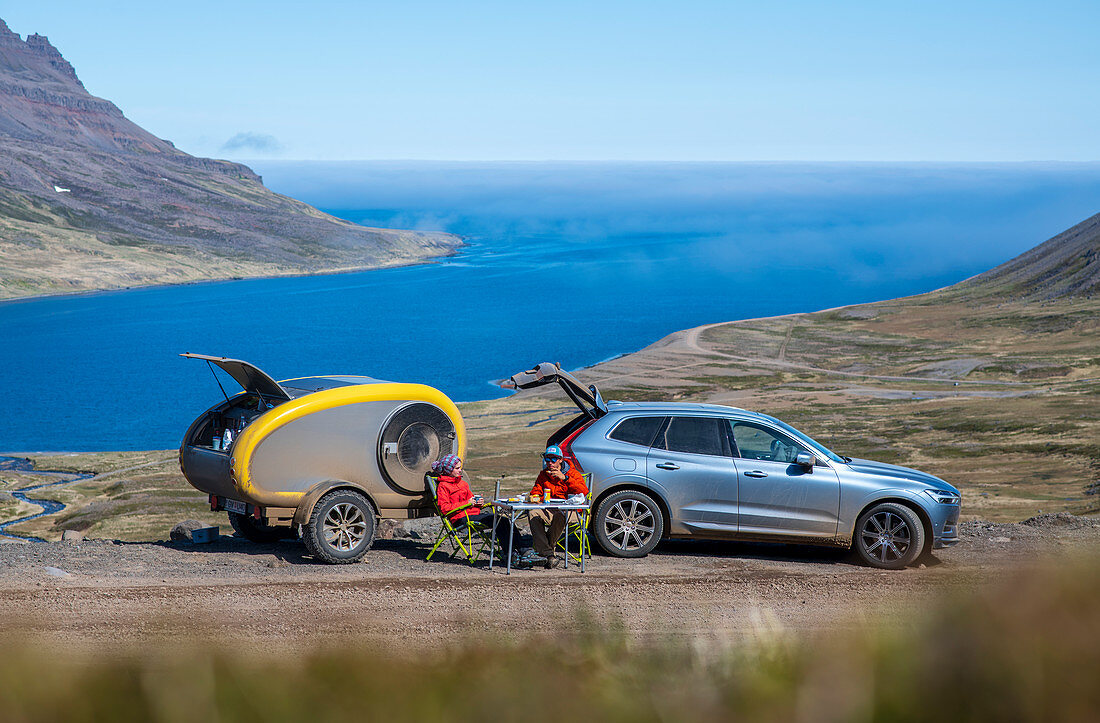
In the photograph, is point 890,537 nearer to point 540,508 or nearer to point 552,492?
point 552,492

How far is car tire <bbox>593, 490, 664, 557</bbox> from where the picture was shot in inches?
487

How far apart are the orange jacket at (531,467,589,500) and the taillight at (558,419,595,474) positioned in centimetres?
25

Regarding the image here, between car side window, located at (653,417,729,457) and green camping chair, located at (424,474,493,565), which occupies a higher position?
car side window, located at (653,417,729,457)

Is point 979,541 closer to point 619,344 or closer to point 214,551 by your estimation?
point 214,551

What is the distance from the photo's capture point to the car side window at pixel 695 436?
41.0ft

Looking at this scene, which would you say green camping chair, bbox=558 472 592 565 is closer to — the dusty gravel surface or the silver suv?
the silver suv

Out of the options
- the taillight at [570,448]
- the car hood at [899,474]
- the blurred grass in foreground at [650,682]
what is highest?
the taillight at [570,448]

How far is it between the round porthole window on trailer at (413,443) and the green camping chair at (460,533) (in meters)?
0.28

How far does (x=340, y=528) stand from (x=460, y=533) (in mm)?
1872

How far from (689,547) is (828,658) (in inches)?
369

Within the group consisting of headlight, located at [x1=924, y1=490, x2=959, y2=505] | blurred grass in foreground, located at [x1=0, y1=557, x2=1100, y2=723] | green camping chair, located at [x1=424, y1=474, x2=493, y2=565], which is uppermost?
headlight, located at [x1=924, y1=490, x2=959, y2=505]

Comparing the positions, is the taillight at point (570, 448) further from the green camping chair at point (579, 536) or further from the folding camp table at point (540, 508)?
the folding camp table at point (540, 508)

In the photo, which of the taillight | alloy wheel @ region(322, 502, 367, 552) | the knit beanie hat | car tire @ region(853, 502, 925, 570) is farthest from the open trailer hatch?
car tire @ region(853, 502, 925, 570)

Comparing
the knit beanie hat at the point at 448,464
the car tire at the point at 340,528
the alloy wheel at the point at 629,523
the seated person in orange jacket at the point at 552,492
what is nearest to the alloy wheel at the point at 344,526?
the car tire at the point at 340,528
